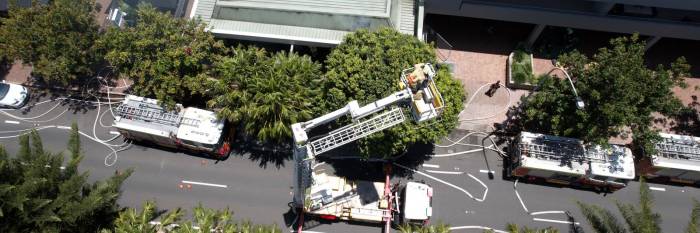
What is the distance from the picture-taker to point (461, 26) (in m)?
48.1

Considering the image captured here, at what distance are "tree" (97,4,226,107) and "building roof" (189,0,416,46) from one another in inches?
102

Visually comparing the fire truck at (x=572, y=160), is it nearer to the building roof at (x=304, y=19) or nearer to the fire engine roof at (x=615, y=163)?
the fire engine roof at (x=615, y=163)

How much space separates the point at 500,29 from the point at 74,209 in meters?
39.2

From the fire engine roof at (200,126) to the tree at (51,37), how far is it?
964 centimetres

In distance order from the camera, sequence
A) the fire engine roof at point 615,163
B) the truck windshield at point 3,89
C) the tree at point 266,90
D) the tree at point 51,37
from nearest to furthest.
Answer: the tree at point 266,90 < the fire engine roof at point 615,163 < the tree at point 51,37 < the truck windshield at point 3,89

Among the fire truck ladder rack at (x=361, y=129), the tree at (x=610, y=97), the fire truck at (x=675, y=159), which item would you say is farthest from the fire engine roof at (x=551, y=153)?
the fire truck ladder rack at (x=361, y=129)

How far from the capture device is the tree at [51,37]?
39.1m

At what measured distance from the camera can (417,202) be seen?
37.1 m

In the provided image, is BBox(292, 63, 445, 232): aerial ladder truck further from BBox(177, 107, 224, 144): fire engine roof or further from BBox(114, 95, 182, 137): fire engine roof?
BBox(114, 95, 182, 137): fire engine roof

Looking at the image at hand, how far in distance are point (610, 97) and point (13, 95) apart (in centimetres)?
4994

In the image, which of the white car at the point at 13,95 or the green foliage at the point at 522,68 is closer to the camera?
the white car at the point at 13,95

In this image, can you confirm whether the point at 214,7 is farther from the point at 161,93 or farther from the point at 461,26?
the point at 461,26

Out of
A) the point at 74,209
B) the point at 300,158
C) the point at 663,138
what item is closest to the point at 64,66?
the point at 74,209

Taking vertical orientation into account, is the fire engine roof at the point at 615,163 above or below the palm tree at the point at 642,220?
above
